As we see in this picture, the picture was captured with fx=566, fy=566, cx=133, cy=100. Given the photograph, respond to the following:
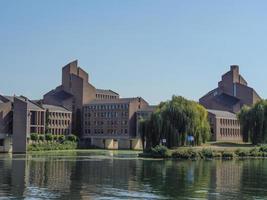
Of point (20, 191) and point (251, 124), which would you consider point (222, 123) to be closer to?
point (251, 124)

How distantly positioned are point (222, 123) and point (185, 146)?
5967 cm

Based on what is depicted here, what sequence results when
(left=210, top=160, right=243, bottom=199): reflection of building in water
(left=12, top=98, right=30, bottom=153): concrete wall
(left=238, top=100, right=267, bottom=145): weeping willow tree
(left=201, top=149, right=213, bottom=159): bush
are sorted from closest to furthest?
(left=210, top=160, right=243, bottom=199): reflection of building in water
(left=201, top=149, right=213, bottom=159): bush
(left=238, top=100, right=267, bottom=145): weeping willow tree
(left=12, top=98, right=30, bottom=153): concrete wall

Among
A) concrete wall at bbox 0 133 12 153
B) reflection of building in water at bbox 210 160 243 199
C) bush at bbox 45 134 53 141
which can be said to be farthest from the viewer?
bush at bbox 45 134 53 141

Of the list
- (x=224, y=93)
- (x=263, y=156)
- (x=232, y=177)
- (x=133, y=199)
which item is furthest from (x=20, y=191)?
(x=224, y=93)

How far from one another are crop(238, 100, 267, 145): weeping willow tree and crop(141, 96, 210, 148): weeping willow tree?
15815 millimetres

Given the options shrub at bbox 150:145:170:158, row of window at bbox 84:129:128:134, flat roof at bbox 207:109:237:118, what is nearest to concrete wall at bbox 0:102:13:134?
row of window at bbox 84:129:128:134

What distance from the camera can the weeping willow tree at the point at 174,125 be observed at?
329 feet

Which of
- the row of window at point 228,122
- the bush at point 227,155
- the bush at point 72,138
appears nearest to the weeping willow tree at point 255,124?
the bush at point 227,155

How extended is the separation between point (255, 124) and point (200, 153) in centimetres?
2556

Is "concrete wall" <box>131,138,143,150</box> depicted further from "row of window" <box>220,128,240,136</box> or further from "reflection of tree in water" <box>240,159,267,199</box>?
"reflection of tree in water" <box>240,159,267,199</box>

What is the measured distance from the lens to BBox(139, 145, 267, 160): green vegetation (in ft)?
307

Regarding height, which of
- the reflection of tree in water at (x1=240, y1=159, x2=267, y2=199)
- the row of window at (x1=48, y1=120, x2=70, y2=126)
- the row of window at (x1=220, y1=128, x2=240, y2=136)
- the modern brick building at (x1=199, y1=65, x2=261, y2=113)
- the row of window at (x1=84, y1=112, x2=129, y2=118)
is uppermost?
the modern brick building at (x1=199, y1=65, x2=261, y2=113)

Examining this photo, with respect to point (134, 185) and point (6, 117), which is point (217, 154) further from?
point (6, 117)

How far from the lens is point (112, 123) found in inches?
6629
